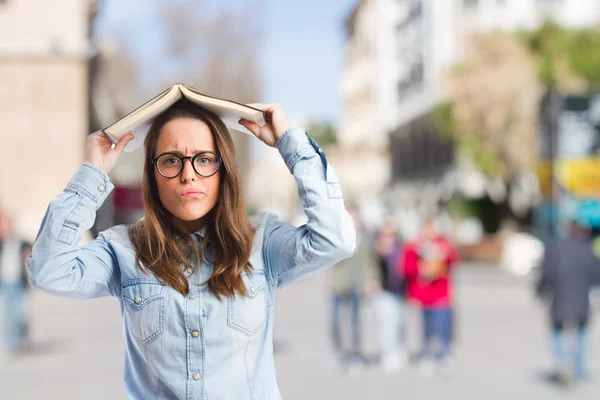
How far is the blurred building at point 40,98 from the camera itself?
2431cm

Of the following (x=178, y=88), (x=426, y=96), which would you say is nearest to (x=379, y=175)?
(x=426, y=96)

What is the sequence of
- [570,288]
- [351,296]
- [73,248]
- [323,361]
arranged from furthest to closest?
1. [323,361]
2. [351,296]
3. [570,288]
4. [73,248]

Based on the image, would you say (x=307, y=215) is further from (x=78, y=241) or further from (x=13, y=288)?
(x=13, y=288)

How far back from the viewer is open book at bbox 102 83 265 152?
2.17 meters

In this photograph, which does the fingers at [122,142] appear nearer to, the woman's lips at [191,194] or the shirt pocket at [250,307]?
the woman's lips at [191,194]

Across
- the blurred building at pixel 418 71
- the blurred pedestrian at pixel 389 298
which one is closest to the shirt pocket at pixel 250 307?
the blurred pedestrian at pixel 389 298

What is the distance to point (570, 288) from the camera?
9430mm

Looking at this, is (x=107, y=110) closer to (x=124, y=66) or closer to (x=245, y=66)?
(x=124, y=66)

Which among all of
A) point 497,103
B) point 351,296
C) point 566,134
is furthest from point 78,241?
point 497,103

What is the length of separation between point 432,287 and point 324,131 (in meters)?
108

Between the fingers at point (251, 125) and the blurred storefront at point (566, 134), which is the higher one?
the blurred storefront at point (566, 134)

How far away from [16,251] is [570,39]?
31225 millimetres

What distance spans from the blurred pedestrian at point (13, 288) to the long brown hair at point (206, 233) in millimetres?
10058

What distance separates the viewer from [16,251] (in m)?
11.9
